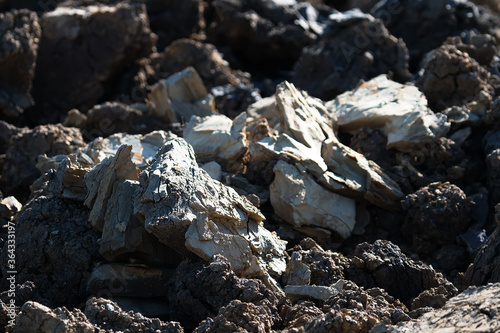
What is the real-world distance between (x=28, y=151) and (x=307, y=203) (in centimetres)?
270

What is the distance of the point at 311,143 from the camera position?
220 inches

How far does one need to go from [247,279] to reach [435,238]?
1647 millimetres

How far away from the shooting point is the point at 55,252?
450 centimetres

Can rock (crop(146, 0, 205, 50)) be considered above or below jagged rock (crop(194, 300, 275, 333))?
below

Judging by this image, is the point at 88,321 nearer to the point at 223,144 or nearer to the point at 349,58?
the point at 223,144

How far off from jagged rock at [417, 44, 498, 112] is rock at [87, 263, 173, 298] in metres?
3.35

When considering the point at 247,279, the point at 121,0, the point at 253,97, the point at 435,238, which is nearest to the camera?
the point at 247,279

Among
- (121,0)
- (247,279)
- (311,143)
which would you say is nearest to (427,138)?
(311,143)

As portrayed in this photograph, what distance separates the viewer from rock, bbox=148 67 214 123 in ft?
23.2

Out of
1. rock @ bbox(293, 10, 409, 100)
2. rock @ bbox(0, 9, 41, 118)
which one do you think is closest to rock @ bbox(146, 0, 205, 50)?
rock @ bbox(0, 9, 41, 118)

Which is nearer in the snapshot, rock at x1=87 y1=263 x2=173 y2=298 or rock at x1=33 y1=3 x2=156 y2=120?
rock at x1=87 y1=263 x2=173 y2=298

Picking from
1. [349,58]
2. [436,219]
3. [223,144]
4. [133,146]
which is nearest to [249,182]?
[223,144]

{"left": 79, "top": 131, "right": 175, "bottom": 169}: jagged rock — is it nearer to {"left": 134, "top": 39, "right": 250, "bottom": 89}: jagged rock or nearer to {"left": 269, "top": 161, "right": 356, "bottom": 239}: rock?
{"left": 269, "top": 161, "right": 356, "bottom": 239}: rock

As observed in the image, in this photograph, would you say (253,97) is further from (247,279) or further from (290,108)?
(247,279)
